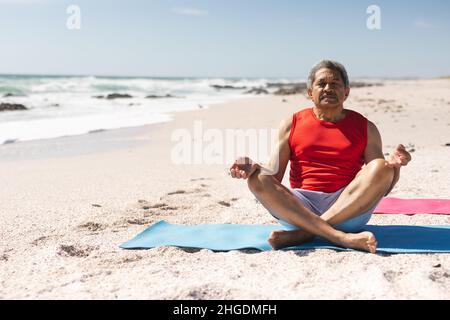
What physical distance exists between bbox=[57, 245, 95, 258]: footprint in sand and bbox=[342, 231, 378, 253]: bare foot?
5.55 feet

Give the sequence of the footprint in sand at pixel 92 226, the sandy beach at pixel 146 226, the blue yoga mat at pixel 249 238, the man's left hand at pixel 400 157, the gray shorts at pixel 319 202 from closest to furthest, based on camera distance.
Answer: the sandy beach at pixel 146 226 → the man's left hand at pixel 400 157 → the blue yoga mat at pixel 249 238 → the gray shorts at pixel 319 202 → the footprint in sand at pixel 92 226

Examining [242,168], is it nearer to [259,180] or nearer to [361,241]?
[259,180]

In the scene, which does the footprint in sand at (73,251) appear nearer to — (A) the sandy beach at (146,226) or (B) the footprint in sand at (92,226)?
(A) the sandy beach at (146,226)

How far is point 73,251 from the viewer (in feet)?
12.0

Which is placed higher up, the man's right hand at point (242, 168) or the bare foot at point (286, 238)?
the man's right hand at point (242, 168)

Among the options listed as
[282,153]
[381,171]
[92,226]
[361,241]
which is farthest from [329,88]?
[92,226]

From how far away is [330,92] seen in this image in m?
3.64

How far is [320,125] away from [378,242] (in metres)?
0.87

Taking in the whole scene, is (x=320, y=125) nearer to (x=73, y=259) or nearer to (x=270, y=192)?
(x=270, y=192)

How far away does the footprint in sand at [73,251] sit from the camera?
3.58 meters

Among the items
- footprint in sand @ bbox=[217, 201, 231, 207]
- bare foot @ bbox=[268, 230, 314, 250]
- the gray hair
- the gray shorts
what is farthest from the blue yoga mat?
the gray hair

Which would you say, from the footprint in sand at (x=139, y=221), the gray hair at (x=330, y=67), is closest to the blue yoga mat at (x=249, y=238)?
the footprint in sand at (x=139, y=221)

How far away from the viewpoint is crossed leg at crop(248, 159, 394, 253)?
11.2 ft

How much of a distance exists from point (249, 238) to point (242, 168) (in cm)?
63
